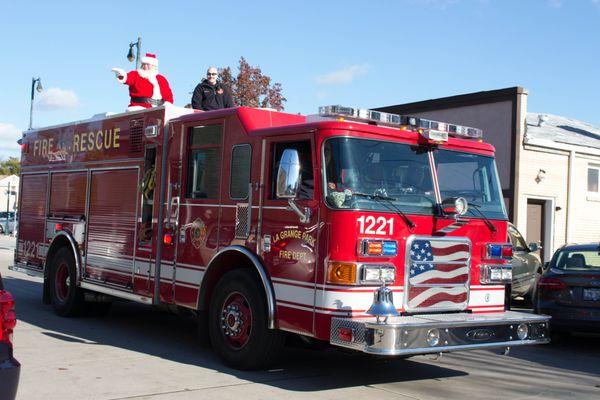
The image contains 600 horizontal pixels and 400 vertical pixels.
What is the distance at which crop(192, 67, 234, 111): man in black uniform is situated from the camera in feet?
34.5

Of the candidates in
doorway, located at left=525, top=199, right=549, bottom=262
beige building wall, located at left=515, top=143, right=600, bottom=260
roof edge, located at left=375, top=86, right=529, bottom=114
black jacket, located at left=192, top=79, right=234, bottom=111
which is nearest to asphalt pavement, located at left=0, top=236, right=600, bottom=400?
black jacket, located at left=192, top=79, right=234, bottom=111

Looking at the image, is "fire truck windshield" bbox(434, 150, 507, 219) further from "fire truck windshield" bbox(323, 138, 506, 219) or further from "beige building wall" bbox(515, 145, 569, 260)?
"beige building wall" bbox(515, 145, 569, 260)

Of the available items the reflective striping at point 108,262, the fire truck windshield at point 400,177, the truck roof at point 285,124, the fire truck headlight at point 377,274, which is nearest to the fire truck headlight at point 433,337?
the fire truck headlight at point 377,274

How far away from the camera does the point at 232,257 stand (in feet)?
25.1

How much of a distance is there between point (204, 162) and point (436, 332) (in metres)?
3.35

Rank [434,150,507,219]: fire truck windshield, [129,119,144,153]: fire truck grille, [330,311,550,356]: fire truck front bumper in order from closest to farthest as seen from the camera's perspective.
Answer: [330,311,550,356]: fire truck front bumper → [434,150,507,219]: fire truck windshield → [129,119,144,153]: fire truck grille

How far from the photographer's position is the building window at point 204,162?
7988mm

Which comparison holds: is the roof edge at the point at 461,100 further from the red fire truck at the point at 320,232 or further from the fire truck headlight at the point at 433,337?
the fire truck headlight at the point at 433,337

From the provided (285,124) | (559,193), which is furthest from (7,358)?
(559,193)

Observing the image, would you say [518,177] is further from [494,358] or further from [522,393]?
[522,393]

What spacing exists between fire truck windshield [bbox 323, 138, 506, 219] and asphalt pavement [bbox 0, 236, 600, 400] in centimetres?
176

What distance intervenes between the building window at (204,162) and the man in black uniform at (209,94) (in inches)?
86.8

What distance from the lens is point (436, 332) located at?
639cm

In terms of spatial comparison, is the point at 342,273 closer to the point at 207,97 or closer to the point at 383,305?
the point at 383,305
